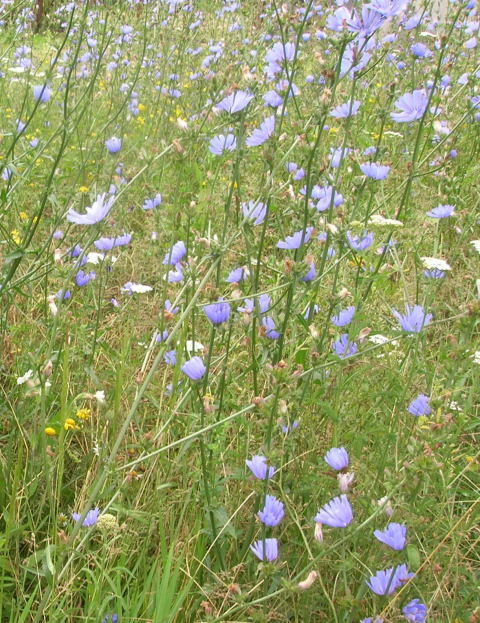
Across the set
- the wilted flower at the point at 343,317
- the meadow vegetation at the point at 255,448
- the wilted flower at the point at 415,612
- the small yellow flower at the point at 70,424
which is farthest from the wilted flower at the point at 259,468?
the small yellow flower at the point at 70,424

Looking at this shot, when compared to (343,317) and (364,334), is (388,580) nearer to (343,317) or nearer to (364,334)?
(364,334)

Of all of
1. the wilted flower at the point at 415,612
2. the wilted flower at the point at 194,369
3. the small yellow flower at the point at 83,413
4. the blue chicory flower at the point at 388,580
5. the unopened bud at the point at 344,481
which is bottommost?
the wilted flower at the point at 415,612

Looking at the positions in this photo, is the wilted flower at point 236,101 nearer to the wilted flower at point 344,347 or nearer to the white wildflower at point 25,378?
the wilted flower at point 344,347

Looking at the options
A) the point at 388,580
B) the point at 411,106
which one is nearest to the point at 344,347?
the point at 388,580

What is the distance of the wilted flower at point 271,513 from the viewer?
A: 4.76ft

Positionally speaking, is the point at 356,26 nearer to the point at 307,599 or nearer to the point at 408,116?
the point at 408,116

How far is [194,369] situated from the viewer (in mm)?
1624

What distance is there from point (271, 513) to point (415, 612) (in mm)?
351

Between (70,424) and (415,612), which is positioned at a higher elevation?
(70,424)

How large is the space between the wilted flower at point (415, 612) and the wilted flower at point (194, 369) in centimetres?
66

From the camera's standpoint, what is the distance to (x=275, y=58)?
7.86 ft

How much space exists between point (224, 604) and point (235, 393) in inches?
23.7

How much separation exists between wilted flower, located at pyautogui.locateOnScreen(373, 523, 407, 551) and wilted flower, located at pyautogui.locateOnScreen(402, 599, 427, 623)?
157 mm

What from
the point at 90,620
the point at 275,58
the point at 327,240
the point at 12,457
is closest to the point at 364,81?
the point at 275,58
